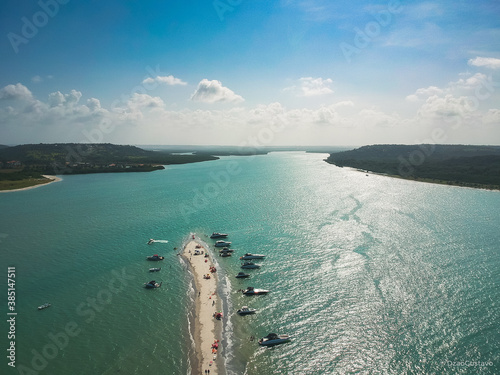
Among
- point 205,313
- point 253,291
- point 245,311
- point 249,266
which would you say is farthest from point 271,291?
point 205,313

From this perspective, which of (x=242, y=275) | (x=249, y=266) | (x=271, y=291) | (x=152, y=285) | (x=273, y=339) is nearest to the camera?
(x=273, y=339)

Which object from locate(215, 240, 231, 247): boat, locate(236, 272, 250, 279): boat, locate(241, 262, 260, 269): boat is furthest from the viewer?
locate(215, 240, 231, 247): boat

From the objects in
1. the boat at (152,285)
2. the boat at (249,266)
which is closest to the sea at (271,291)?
the boat at (152,285)

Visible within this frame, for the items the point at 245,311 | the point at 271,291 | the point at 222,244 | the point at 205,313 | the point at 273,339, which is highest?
the point at 222,244

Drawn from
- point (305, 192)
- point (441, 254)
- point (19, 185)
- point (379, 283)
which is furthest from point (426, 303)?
point (19, 185)

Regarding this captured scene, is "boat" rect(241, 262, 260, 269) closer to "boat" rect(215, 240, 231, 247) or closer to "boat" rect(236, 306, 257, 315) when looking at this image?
"boat" rect(215, 240, 231, 247)

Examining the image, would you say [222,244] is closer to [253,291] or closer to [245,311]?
[253,291]

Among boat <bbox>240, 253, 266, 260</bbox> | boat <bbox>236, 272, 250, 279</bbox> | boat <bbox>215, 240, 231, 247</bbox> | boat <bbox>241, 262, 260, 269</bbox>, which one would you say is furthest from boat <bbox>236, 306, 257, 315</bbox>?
boat <bbox>215, 240, 231, 247</bbox>
